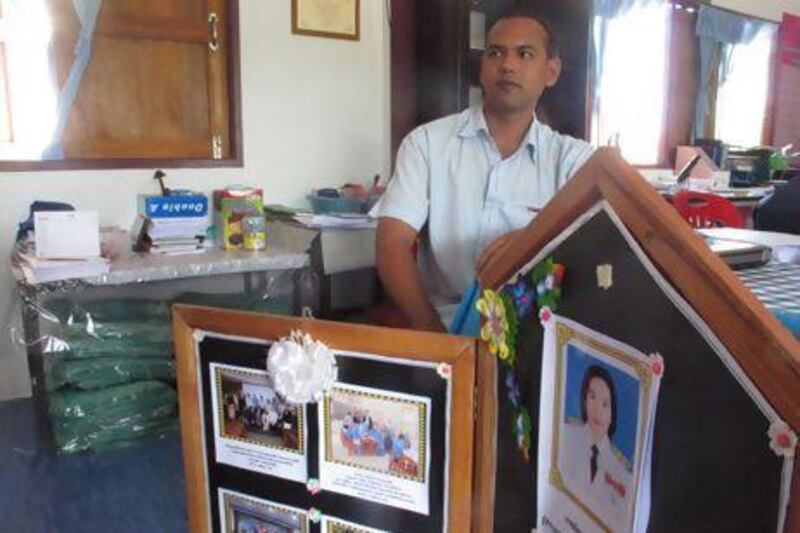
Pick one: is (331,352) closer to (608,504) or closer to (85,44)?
(608,504)

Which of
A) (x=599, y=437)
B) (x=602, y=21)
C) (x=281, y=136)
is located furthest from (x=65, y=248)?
(x=602, y=21)

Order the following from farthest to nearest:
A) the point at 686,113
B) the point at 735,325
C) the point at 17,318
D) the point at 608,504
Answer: the point at 686,113
the point at 17,318
the point at 608,504
the point at 735,325

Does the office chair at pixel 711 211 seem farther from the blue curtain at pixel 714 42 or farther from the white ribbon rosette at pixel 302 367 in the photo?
the blue curtain at pixel 714 42

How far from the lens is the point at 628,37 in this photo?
4.43 meters

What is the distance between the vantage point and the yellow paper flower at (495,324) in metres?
0.57

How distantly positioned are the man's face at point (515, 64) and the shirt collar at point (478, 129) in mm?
39

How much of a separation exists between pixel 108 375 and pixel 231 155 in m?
1.12

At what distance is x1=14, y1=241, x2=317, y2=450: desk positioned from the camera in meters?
1.99

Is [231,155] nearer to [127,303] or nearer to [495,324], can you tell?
[127,303]

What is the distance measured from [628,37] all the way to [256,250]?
11.0 ft

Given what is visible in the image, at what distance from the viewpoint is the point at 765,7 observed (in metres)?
5.08

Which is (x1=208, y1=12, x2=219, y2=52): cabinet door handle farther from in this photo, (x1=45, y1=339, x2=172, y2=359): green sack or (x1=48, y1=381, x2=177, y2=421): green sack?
(x1=48, y1=381, x2=177, y2=421): green sack

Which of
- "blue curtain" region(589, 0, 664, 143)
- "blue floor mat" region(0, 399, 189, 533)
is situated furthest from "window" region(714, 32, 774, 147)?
"blue floor mat" region(0, 399, 189, 533)

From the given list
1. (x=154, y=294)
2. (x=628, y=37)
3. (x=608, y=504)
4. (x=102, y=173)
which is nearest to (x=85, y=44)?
(x=102, y=173)
